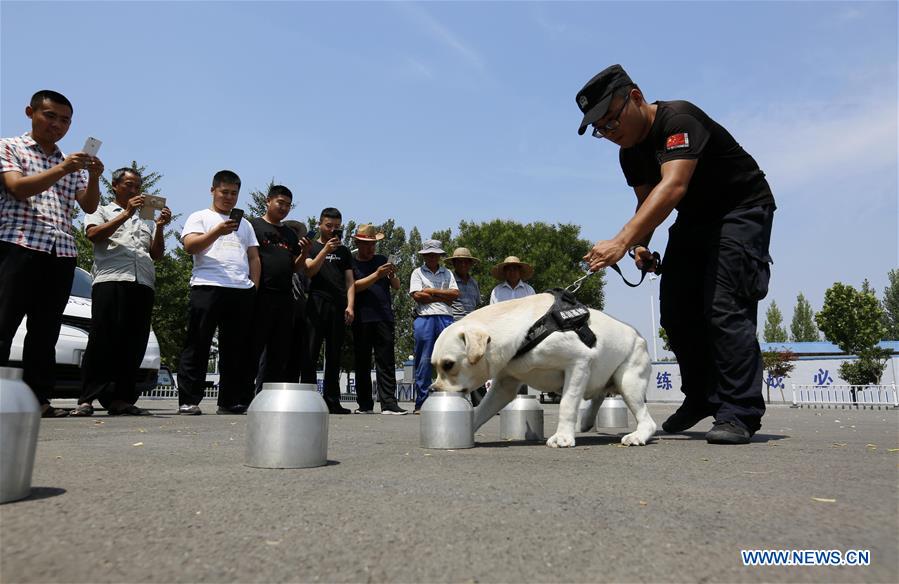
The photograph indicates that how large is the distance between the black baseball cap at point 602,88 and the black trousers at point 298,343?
473cm

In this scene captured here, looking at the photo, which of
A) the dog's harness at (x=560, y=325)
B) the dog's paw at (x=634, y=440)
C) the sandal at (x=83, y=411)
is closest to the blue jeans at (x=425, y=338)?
the sandal at (x=83, y=411)

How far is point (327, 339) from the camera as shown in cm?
766

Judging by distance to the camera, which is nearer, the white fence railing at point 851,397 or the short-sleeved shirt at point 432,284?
the short-sleeved shirt at point 432,284

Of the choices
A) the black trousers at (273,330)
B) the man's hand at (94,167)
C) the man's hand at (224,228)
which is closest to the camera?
the man's hand at (94,167)

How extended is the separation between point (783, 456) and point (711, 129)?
2287mm

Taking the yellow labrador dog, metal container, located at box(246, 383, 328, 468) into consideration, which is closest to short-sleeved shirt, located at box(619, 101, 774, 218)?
the yellow labrador dog

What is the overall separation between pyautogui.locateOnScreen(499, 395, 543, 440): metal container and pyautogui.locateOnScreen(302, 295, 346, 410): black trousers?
354 centimetres

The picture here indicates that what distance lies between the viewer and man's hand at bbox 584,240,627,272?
377cm

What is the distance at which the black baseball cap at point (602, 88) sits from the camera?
162 inches

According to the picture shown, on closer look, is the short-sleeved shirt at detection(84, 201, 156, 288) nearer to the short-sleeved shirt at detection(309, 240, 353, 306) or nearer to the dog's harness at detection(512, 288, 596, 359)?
the short-sleeved shirt at detection(309, 240, 353, 306)

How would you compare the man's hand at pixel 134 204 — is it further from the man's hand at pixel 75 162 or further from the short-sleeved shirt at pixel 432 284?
the short-sleeved shirt at pixel 432 284

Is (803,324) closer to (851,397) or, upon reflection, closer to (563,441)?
(851,397)

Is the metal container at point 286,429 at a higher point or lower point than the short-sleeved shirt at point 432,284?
lower

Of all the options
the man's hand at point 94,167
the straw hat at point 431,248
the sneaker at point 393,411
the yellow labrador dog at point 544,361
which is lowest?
the sneaker at point 393,411
